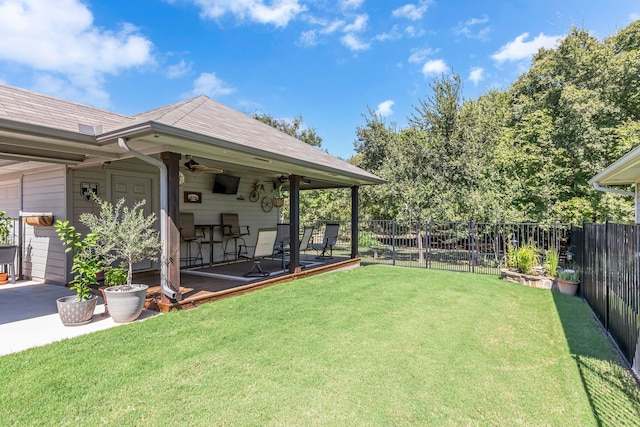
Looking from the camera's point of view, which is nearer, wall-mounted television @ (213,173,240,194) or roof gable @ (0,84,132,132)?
roof gable @ (0,84,132,132)

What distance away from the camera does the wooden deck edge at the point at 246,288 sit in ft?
15.9

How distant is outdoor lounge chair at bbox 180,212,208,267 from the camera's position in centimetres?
767

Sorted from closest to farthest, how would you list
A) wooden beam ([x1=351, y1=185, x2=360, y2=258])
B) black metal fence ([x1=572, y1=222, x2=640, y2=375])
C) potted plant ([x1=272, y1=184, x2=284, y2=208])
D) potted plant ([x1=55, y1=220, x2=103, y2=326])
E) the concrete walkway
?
1. black metal fence ([x1=572, y1=222, x2=640, y2=375])
2. the concrete walkway
3. potted plant ([x1=55, y1=220, x2=103, y2=326])
4. wooden beam ([x1=351, y1=185, x2=360, y2=258])
5. potted plant ([x1=272, y1=184, x2=284, y2=208])

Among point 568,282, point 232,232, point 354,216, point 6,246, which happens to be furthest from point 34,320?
point 568,282

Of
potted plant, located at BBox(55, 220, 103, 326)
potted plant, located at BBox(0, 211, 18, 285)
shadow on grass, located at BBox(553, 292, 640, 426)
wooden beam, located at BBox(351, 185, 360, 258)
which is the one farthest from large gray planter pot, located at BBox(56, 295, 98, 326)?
wooden beam, located at BBox(351, 185, 360, 258)

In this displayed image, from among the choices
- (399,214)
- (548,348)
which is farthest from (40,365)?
(399,214)

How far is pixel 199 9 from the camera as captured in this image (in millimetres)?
11742

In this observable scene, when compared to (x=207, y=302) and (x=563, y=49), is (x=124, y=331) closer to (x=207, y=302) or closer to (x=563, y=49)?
(x=207, y=302)

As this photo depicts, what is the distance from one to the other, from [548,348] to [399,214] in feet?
24.9

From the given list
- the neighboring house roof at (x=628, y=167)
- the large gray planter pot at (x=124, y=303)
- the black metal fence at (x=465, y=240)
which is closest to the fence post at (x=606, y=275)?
the neighboring house roof at (x=628, y=167)

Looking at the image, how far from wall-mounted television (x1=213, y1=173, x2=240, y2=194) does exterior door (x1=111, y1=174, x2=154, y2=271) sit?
5.68 ft

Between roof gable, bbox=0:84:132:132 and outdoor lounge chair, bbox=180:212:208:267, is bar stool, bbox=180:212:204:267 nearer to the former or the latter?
outdoor lounge chair, bbox=180:212:208:267

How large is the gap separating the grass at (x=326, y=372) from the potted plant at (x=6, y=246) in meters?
3.86

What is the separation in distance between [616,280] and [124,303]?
592 centimetres
